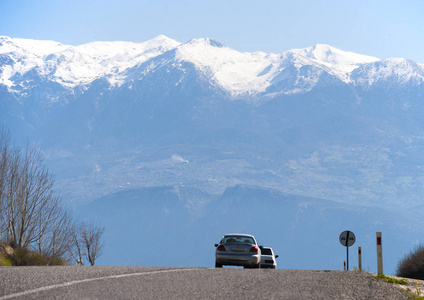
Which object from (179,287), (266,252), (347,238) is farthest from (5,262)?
(266,252)

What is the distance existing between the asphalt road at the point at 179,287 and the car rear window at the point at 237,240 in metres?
9.09

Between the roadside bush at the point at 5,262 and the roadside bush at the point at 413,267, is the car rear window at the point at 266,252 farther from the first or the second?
the roadside bush at the point at 5,262

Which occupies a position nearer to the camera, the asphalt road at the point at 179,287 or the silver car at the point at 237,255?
the asphalt road at the point at 179,287

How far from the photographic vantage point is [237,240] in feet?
83.8

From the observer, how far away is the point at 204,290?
40.0 ft

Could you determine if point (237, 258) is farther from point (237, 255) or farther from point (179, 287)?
point (179, 287)

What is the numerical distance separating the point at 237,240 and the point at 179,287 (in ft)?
42.7

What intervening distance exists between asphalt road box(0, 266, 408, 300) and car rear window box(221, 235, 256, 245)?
9.09 m

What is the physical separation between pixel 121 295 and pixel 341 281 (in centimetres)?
651

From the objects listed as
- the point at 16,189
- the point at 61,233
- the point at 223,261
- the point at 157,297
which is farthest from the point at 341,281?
the point at 61,233

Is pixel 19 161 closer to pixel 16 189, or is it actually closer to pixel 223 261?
pixel 16 189

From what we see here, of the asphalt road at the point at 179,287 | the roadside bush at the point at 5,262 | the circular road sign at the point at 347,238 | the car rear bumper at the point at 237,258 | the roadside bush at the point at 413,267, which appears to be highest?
the circular road sign at the point at 347,238

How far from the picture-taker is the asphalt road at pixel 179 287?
1080 centimetres

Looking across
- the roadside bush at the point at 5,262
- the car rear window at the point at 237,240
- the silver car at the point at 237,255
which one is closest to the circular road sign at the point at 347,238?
the car rear window at the point at 237,240
